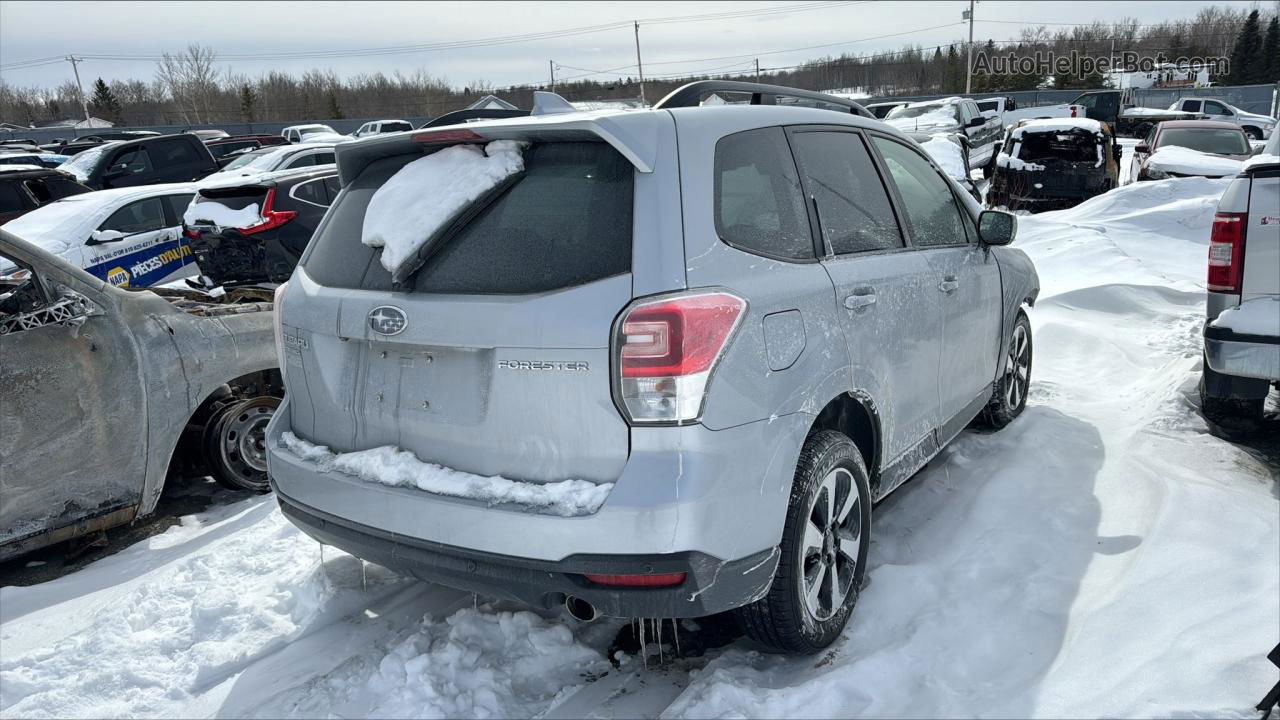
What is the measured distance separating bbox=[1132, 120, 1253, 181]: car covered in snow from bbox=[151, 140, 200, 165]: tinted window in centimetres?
1901

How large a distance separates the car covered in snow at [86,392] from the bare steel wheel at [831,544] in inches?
129

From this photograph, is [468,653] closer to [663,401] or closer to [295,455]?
[295,455]

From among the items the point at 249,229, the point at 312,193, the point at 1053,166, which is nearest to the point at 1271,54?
the point at 1053,166

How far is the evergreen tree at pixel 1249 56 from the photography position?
59.6m

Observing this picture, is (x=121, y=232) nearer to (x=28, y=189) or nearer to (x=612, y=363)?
(x=28, y=189)

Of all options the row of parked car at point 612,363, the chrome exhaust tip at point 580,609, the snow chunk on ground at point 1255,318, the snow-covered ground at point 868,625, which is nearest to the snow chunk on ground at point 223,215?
the snow-covered ground at point 868,625

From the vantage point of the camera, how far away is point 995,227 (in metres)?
4.43

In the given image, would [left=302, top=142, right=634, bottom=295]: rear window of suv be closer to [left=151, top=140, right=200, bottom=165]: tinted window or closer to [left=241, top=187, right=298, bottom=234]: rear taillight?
[left=241, top=187, right=298, bottom=234]: rear taillight

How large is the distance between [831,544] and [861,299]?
2.98 feet

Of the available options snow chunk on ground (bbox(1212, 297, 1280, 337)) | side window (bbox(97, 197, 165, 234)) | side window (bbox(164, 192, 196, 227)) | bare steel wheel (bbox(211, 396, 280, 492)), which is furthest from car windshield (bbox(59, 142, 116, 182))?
snow chunk on ground (bbox(1212, 297, 1280, 337))

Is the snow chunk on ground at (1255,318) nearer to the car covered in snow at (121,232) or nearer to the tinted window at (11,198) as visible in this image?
the car covered in snow at (121,232)

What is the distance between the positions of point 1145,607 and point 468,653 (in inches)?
98.7

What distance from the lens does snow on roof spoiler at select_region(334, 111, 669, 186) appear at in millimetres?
2535

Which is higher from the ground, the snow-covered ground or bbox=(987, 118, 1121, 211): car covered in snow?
bbox=(987, 118, 1121, 211): car covered in snow
